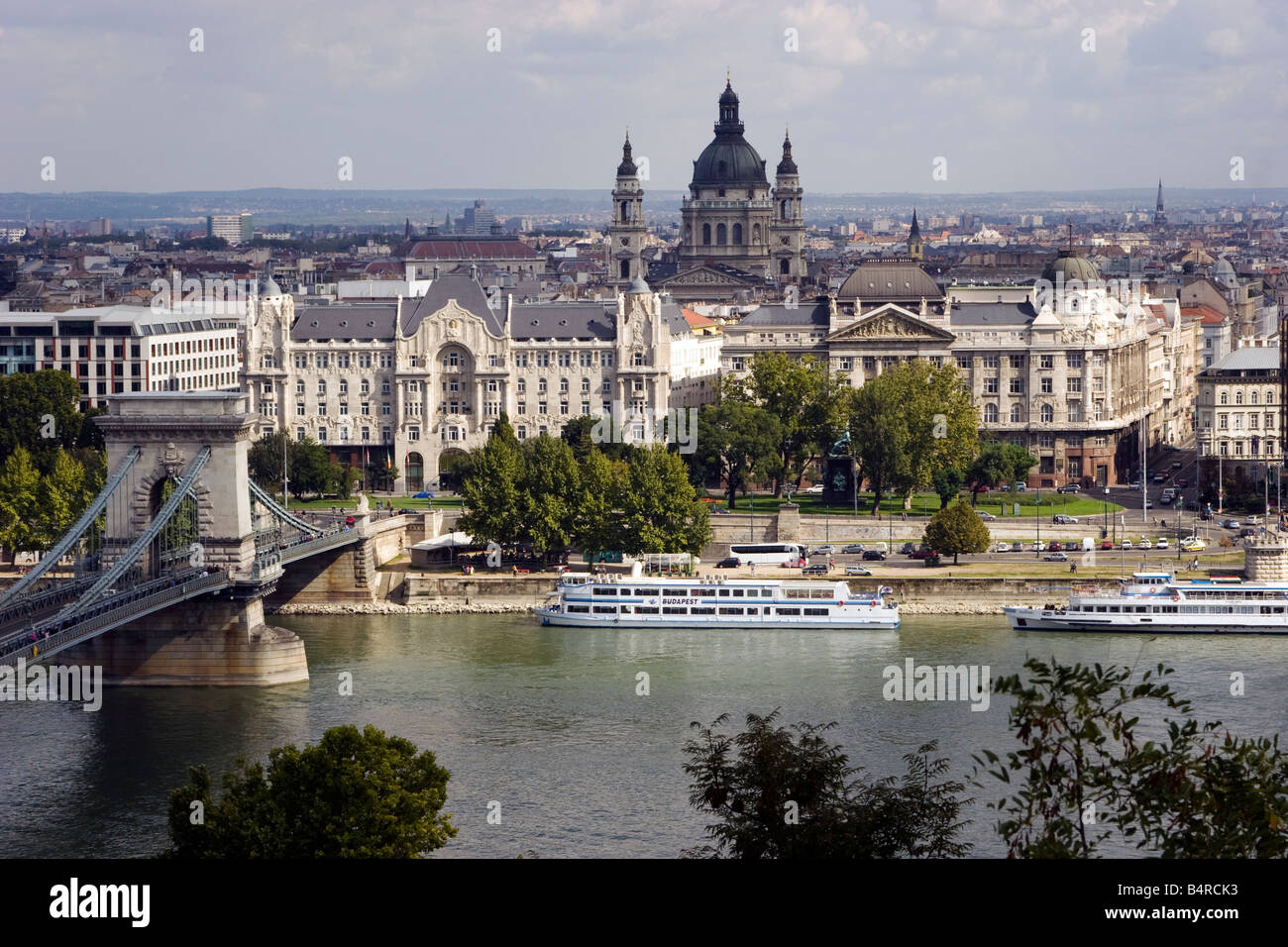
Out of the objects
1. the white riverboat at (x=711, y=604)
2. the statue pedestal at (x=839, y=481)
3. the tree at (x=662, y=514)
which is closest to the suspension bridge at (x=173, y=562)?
the white riverboat at (x=711, y=604)

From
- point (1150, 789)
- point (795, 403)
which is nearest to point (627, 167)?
point (795, 403)

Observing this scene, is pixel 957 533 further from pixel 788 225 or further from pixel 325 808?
pixel 788 225

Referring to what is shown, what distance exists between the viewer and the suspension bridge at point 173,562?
144ft

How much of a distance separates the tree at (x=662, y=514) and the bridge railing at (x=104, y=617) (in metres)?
14.0

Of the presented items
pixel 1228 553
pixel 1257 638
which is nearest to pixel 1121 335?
pixel 1228 553

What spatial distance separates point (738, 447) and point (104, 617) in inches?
1087

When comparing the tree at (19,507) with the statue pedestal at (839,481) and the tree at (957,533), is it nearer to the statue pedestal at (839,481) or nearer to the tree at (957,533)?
the tree at (957,533)

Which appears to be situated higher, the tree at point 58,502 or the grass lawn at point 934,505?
the tree at point 58,502

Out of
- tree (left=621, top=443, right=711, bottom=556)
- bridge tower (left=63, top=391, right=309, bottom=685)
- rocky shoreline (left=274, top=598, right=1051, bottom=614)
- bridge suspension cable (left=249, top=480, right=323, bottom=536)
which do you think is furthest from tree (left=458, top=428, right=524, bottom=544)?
bridge tower (left=63, top=391, right=309, bottom=685)

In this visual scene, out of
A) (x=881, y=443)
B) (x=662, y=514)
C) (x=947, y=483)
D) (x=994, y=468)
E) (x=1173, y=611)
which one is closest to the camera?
(x=1173, y=611)

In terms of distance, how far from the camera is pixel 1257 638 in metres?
49.9

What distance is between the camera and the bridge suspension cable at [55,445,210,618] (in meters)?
42.3

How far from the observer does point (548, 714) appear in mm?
40344

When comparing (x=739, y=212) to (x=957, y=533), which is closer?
(x=957, y=533)
